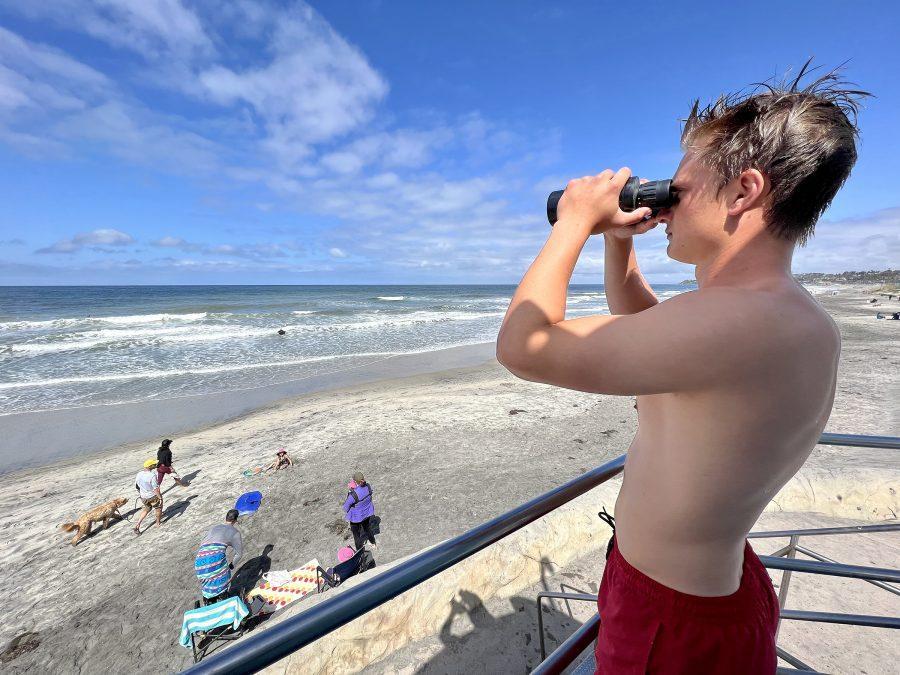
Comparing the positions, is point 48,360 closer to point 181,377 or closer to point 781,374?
point 181,377

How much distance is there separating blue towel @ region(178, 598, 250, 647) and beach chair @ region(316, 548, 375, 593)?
856 mm

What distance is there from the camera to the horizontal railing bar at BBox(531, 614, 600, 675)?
1.29 metres

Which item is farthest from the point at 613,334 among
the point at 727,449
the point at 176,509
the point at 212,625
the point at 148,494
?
the point at 176,509

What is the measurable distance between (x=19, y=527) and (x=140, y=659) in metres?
4.77

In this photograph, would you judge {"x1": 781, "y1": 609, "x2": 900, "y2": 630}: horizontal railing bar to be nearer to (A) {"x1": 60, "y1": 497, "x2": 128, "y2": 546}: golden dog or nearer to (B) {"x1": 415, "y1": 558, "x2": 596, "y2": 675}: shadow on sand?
(B) {"x1": 415, "y1": 558, "x2": 596, "y2": 675}: shadow on sand

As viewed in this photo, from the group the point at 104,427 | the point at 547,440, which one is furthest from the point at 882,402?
the point at 104,427

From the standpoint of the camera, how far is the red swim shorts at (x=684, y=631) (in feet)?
3.30

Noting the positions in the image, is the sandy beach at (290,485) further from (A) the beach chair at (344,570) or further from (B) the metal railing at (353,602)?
(B) the metal railing at (353,602)

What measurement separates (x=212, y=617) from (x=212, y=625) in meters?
0.08

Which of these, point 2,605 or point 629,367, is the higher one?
point 629,367

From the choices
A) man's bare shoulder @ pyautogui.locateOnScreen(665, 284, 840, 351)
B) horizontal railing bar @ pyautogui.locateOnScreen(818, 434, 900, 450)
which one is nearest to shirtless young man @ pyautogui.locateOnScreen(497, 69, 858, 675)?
man's bare shoulder @ pyautogui.locateOnScreen(665, 284, 840, 351)

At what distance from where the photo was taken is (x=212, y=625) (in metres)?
4.49

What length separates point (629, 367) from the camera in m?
0.82

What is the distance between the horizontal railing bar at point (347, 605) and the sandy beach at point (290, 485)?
445 centimetres
